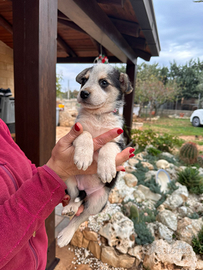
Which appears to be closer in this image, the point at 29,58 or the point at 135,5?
the point at 29,58

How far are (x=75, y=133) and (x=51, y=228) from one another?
1.83 metres

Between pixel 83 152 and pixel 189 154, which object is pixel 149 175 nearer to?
pixel 189 154

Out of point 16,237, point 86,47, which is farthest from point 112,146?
point 86,47

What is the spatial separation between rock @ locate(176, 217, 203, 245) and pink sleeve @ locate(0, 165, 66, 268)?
2.93 meters

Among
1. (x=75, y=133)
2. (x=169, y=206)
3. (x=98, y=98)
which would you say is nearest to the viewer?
(x=75, y=133)

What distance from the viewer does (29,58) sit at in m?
1.81

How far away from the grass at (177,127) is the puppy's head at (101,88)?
9520 millimetres

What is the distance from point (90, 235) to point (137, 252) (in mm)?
772

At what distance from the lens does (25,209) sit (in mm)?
997

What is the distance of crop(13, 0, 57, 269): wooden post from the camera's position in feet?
5.81

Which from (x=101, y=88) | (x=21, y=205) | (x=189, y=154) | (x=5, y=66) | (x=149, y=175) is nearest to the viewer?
(x=21, y=205)

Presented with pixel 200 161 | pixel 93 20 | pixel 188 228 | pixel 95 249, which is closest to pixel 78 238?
pixel 95 249

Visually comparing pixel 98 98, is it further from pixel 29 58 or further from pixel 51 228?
pixel 51 228

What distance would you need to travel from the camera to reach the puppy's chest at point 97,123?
1587mm
